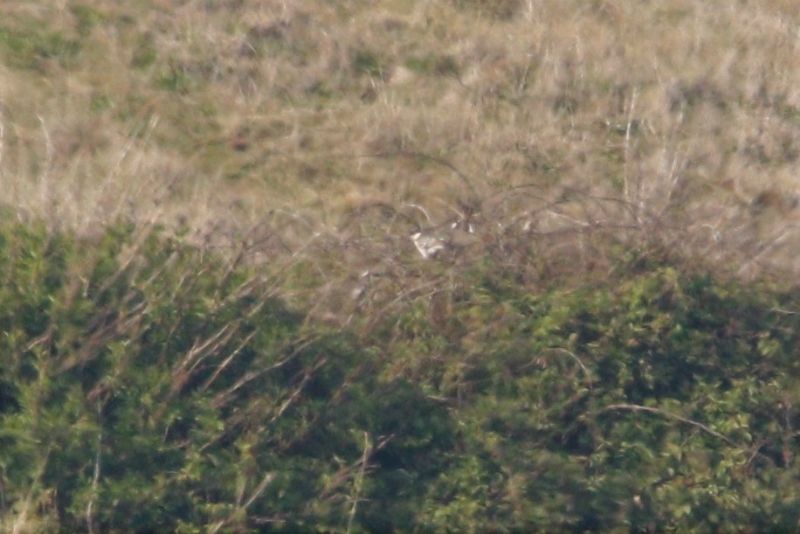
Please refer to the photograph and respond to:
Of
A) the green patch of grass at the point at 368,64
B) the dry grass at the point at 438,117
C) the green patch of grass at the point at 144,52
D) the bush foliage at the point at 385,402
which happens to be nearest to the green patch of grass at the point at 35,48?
the dry grass at the point at 438,117

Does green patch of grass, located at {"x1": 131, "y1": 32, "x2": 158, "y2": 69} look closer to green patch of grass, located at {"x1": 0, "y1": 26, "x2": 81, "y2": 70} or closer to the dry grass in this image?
the dry grass

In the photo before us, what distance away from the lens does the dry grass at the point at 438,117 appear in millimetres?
7906

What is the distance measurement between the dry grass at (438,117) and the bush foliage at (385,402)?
0.43 metres

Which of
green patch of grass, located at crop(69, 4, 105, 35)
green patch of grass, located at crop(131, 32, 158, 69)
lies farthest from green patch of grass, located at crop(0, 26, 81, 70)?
green patch of grass, located at crop(131, 32, 158, 69)

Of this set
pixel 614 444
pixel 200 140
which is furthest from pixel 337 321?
pixel 200 140

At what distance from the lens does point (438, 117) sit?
10.4m

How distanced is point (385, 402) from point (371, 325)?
42 cm

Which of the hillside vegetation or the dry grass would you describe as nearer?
the hillside vegetation

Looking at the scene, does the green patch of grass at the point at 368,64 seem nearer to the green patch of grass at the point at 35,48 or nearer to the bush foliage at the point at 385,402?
the green patch of grass at the point at 35,48

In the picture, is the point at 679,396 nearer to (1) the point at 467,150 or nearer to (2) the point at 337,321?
(2) the point at 337,321

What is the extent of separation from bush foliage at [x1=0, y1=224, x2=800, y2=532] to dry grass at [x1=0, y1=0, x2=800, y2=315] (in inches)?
16.8

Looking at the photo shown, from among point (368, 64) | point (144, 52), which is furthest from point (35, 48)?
point (368, 64)

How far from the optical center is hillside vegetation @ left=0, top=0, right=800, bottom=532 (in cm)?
616

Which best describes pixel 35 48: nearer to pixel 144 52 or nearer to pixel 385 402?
pixel 144 52
